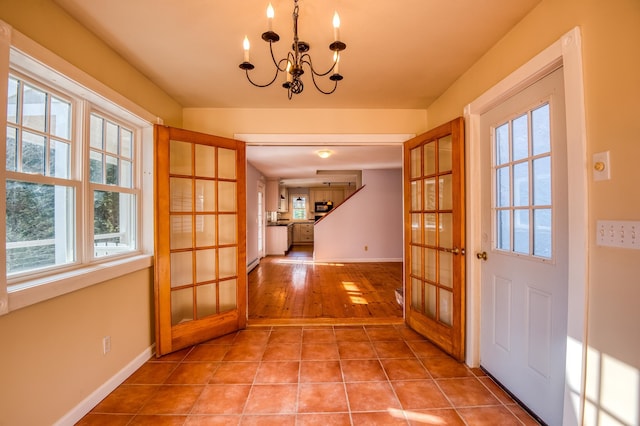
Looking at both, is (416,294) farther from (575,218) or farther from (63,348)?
(63,348)

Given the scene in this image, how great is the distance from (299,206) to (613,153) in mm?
10540

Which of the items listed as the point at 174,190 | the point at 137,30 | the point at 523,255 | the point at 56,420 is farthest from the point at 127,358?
the point at 523,255

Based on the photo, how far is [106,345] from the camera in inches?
78.2

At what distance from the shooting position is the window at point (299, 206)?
11.5 m

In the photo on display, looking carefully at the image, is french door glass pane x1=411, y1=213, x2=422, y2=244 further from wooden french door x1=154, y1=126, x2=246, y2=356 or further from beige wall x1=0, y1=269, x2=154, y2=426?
beige wall x1=0, y1=269, x2=154, y2=426

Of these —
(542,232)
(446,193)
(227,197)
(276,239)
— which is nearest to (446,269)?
(446,193)

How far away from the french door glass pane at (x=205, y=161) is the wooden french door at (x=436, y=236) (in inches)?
80.4

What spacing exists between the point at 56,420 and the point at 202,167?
2.05 m

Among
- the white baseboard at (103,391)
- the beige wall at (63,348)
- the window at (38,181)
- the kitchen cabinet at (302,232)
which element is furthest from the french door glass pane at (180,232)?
the kitchen cabinet at (302,232)

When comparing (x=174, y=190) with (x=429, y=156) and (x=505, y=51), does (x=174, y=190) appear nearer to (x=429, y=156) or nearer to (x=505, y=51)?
(x=429, y=156)

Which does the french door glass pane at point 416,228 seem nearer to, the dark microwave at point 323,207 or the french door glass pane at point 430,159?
the french door glass pane at point 430,159

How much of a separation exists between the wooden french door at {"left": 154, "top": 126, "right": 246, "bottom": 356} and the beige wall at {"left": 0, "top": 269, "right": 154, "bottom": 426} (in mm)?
291

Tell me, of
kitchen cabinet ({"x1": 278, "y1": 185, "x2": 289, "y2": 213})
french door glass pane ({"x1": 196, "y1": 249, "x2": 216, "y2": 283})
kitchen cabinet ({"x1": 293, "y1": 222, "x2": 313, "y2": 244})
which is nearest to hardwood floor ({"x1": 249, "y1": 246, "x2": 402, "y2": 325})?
french door glass pane ({"x1": 196, "y1": 249, "x2": 216, "y2": 283})

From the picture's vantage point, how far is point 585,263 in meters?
1.33
